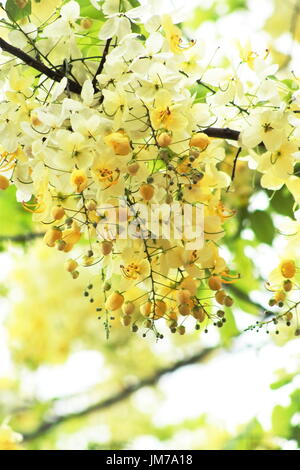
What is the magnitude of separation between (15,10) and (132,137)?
24 centimetres

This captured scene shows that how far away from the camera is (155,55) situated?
836 millimetres

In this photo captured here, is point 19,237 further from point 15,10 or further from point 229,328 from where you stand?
point 15,10

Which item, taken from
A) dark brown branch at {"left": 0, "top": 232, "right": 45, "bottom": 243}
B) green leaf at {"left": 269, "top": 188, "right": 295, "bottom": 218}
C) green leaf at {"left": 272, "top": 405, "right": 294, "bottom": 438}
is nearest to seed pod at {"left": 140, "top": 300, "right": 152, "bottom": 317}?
green leaf at {"left": 269, "top": 188, "right": 295, "bottom": 218}

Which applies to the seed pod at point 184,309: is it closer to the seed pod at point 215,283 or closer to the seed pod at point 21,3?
the seed pod at point 215,283

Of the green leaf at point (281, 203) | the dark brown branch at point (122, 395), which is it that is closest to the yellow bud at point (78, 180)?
the green leaf at point (281, 203)

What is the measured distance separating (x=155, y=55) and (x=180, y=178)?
154 mm

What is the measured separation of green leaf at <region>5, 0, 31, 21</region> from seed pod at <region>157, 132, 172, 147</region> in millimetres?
264

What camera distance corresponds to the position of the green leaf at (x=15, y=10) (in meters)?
0.90

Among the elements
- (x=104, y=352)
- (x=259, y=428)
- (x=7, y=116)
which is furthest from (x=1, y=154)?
(x=104, y=352)

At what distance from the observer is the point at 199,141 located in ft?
2.76

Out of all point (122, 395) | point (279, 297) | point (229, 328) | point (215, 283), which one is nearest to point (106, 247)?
point (215, 283)

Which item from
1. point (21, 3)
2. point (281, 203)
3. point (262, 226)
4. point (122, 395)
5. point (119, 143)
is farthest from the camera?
point (122, 395)

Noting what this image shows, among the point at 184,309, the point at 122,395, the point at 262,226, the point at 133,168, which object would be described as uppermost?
the point at 122,395

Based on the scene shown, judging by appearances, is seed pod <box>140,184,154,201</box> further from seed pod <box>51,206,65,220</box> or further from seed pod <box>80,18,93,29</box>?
seed pod <box>80,18,93,29</box>
